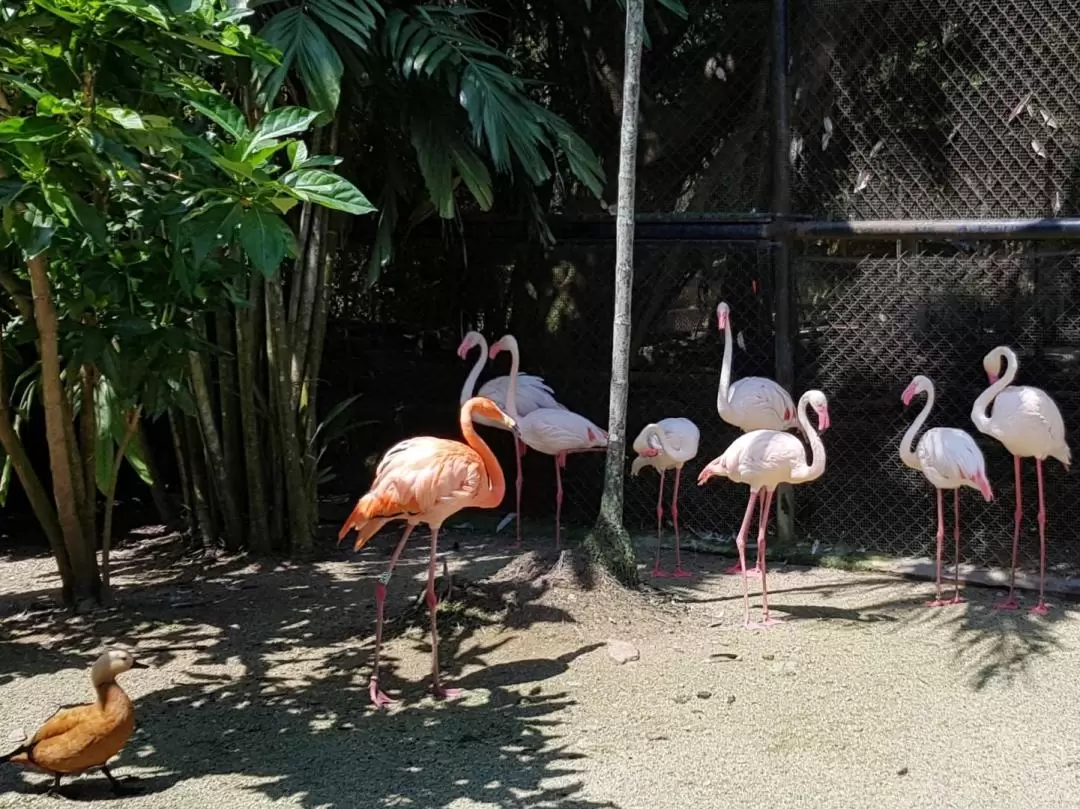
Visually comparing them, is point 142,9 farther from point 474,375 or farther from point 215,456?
point 474,375

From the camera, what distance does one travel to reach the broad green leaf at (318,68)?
15.8 ft

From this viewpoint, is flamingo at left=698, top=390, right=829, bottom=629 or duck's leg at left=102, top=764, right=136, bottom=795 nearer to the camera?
duck's leg at left=102, top=764, right=136, bottom=795

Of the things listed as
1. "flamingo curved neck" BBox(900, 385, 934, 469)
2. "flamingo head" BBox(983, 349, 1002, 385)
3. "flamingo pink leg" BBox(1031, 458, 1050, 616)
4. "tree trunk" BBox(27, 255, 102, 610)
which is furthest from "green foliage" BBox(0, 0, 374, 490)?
"flamingo pink leg" BBox(1031, 458, 1050, 616)

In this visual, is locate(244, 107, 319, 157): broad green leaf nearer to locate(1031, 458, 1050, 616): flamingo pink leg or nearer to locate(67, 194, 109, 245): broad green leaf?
locate(67, 194, 109, 245): broad green leaf

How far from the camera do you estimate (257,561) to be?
21.8ft

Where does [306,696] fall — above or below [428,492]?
below

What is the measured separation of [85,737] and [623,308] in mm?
3035

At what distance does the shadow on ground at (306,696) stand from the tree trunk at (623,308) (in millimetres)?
468

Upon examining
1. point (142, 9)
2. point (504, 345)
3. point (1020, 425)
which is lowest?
point (1020, 425)

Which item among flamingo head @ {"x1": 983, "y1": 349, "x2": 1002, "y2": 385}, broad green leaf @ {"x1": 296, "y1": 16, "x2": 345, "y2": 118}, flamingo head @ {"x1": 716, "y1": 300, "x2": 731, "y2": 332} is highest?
broad green leaf @ {"x1": 296, "y1": 16, "x2": 345, "y2": 118}

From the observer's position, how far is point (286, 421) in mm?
6590

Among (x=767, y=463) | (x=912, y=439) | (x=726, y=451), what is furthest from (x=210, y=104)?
(x=912, y=439)

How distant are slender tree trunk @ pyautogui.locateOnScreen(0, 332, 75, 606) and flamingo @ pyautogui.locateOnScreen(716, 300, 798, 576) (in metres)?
3.59

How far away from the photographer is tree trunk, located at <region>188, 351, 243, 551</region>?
645cm
